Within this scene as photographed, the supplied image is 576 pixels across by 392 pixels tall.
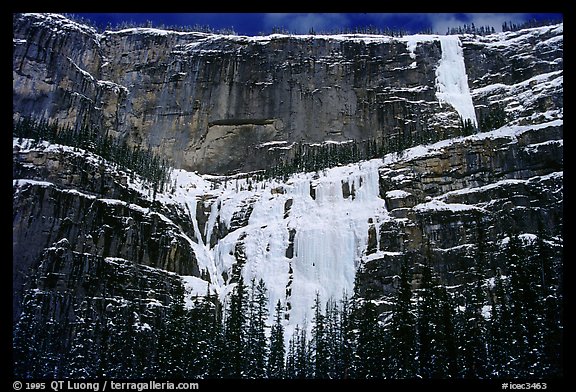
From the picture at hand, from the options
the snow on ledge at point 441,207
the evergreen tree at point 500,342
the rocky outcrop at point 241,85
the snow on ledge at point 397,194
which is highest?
the rocky outcrop at point 241,85

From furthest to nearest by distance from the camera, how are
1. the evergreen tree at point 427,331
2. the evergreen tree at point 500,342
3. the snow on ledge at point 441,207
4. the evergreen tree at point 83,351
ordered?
the snow on ledge at point 441,207 → the evergreen tree at point 83,351 → the evergreen tree at point 427,331 → the evergreen tree at point 500,342

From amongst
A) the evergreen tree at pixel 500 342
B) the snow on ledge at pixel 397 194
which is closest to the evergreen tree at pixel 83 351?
the evergreen tree at pixel 500 342

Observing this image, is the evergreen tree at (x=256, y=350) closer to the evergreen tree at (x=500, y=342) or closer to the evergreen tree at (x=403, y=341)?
the evergreen tree at (x=403, y=341)

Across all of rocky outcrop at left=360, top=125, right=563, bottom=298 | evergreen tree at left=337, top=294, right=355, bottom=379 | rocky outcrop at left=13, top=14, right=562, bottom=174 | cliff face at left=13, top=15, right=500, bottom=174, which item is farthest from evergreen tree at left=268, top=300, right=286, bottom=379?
rocky outcrop at left=13, top=14, right=562, bottom=174

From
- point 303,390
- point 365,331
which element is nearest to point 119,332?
point 365,331

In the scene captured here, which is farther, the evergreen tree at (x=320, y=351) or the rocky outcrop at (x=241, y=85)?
the rocky outcrop at (x=241, y=85)

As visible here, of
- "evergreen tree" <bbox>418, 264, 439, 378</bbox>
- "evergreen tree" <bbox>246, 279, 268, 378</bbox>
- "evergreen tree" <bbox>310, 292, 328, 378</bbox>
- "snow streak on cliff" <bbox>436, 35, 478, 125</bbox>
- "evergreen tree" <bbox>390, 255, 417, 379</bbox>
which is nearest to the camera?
"evergreen tree" <bbox>418, 264, 439, 378</bbox>

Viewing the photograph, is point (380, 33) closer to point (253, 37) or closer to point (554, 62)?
point (253, 37)

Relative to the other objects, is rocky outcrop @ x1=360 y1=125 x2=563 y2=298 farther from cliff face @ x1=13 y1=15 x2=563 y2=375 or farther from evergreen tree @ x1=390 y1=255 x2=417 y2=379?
evergreen tree @ x1=390 y1=255 x2=417 y2=379
